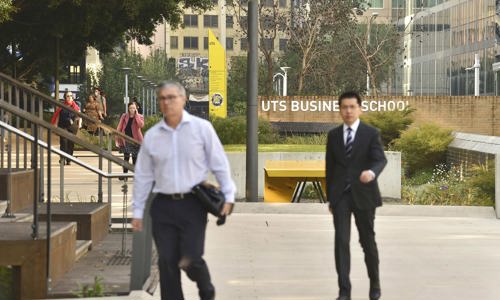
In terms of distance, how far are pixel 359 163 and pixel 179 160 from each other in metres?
2.14

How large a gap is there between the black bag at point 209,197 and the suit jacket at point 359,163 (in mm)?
1933

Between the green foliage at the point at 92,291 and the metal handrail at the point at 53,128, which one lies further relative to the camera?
the metal handrail at the point at 53,128

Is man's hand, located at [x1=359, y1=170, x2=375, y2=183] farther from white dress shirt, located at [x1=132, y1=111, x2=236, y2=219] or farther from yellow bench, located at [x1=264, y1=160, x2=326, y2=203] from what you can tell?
yellow bench, located at [x1=264, y1=160, x2=326, y2=203]

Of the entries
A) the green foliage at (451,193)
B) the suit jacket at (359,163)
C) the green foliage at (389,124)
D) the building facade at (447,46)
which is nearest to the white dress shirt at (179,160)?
the suit jacket at (359,163)

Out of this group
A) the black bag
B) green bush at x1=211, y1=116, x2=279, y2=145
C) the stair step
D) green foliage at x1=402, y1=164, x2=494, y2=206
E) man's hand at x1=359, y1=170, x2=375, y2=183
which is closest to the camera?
the black bag

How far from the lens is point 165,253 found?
8.00 metres

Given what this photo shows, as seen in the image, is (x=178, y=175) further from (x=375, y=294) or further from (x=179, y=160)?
(x=375, y=294)

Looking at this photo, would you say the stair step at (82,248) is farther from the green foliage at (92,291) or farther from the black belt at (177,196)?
the black belt at (177,196)

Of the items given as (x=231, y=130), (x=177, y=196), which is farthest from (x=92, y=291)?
(x=231, y=130)

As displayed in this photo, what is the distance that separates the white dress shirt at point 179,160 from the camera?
7.90m

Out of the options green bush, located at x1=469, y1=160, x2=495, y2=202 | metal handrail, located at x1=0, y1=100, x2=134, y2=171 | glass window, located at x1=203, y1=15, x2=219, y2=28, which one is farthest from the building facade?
glass window, located at x1=203, y1=15, x2=219, y2=28

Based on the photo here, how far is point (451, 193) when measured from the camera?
2106 cm

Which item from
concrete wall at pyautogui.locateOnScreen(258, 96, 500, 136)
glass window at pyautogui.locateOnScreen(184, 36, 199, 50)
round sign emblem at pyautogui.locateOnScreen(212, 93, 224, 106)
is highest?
glass window at pyautogui.locateOnScreen(184, 36, 199, 50)

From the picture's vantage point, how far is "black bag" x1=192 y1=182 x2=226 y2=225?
25.8 ft
